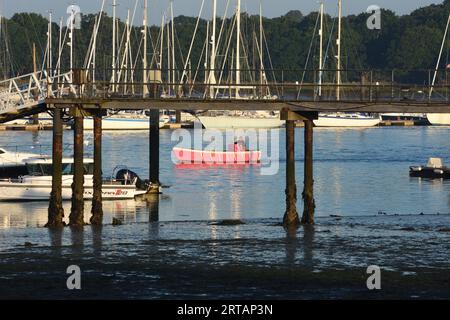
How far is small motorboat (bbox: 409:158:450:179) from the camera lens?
79250 mm

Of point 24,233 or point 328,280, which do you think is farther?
point 24,233

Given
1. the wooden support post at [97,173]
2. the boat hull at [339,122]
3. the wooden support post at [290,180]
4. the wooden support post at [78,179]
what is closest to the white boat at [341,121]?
the boat hull at [339,122]

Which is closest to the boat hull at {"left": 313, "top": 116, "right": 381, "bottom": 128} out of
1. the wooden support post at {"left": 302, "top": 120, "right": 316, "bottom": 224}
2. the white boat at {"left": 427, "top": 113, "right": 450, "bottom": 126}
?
the white boat at {"left": 427, "top": 113, "right": 450, "bottom": 126}

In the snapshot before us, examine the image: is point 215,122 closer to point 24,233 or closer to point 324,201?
point 324,201

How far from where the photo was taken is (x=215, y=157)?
91688mm

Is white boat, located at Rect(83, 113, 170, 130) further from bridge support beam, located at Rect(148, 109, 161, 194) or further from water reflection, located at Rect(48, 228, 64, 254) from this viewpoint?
water reflection, located at Rect(48, 228, 64, 254)

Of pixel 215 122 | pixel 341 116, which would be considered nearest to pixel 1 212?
pixel 215 122

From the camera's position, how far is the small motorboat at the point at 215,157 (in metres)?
91.7

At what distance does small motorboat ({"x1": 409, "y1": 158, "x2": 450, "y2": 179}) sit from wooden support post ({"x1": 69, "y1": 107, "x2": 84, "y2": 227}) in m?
37.6

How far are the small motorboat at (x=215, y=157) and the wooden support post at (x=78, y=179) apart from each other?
45.5 m

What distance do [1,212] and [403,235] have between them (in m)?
22.5

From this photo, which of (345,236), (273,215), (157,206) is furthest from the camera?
(157,206)
